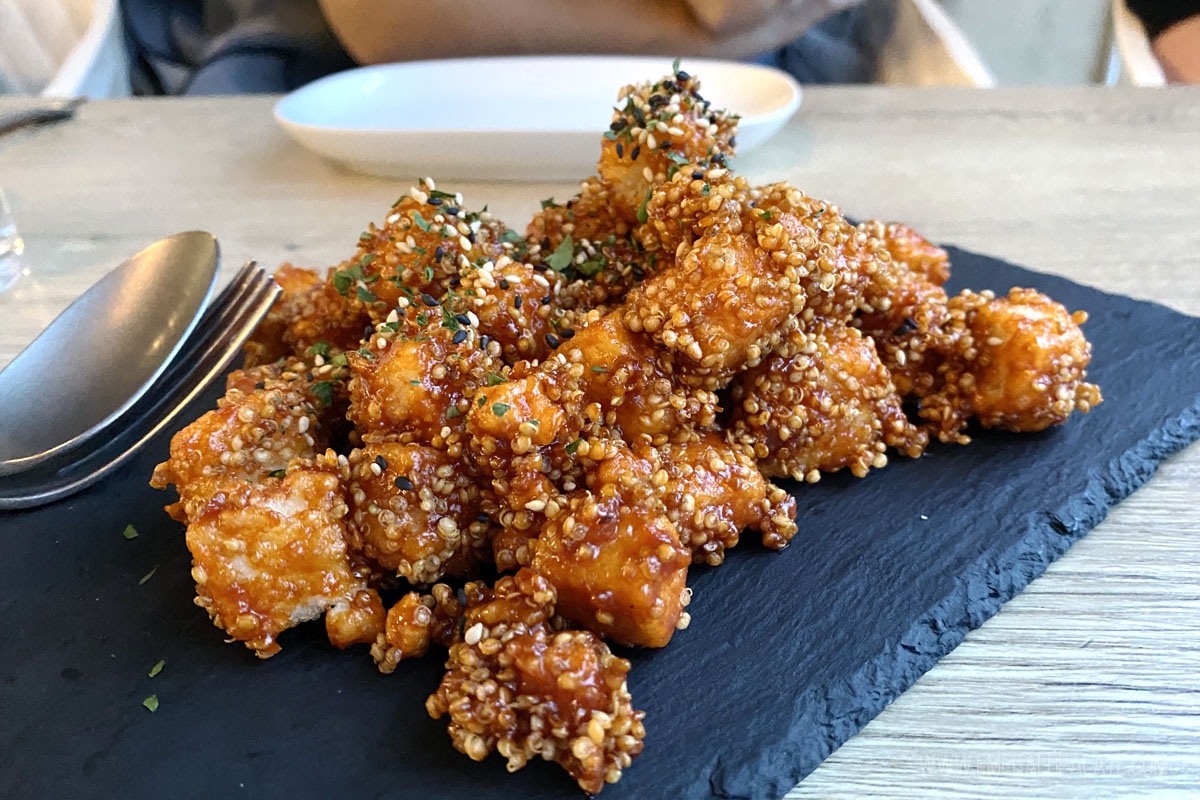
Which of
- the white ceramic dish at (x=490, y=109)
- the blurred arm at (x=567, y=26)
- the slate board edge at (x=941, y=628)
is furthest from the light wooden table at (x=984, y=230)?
the blurred arm at (x=567, y=26)

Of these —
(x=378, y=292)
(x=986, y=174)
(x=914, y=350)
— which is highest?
(x=378, y=292)

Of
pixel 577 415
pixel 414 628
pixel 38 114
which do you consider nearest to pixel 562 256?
pixel 577 415

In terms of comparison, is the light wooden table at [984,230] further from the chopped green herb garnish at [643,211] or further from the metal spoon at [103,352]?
the chopped green herb garnish at [643,211]

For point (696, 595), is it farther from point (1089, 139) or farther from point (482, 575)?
point (1089, 139)

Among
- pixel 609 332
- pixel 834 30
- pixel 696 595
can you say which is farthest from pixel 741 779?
pixel 834 30

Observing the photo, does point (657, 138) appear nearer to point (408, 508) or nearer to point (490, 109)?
point (408, 508)
